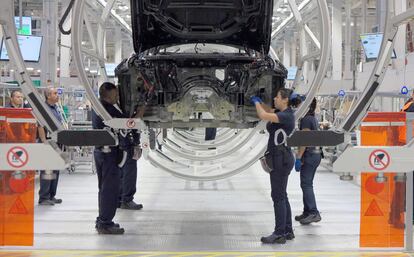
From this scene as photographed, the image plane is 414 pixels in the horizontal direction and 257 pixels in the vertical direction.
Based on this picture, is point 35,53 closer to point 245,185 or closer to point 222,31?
Result: point 245,185

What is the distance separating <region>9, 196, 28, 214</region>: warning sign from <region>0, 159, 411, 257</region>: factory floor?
337 mm

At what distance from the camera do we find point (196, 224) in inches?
262

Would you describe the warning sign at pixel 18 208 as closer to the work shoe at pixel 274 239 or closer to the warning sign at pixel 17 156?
the warning sign at pixel 17 156

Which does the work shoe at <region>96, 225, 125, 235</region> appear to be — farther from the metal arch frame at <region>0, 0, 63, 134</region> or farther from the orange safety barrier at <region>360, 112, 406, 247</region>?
the orange safety barrier at <region>360, 112, 406, 247</region>

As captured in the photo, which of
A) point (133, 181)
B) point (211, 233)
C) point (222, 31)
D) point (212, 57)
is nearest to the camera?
point (212, 57)

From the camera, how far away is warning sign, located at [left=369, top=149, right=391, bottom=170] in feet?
14.2

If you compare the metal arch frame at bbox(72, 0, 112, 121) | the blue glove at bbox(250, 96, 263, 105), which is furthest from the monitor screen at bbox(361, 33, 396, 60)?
the metal arch frame at bbox(72, 0, 112, 121)

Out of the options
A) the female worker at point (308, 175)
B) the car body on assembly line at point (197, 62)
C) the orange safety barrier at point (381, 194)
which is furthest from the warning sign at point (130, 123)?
the female worker at point (308, 175)

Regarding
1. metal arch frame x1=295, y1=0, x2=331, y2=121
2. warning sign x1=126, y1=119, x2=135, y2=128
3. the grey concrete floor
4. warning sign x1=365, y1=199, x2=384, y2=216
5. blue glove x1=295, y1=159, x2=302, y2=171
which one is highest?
metal arch frame x1=295, y1=0, x2=331, y2=121

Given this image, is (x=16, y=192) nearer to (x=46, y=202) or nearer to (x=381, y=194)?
(x=46, y=202)

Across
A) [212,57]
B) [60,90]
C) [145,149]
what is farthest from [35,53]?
[212,57]

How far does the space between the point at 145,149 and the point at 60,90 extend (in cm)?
331

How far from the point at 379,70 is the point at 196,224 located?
3.10 m

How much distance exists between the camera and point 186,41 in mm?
5867
